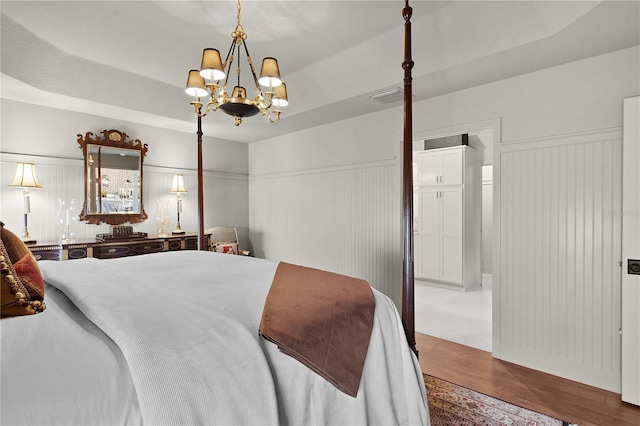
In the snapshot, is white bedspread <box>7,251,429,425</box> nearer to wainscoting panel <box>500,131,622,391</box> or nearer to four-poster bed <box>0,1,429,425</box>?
four-poster bed <box>0,1,429,425</box>

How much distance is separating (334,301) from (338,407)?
1.32 feet

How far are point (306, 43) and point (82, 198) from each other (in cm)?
310

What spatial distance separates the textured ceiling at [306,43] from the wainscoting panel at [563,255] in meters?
0.78

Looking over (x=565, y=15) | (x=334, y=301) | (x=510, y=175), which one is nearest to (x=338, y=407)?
(x=334, y=301)

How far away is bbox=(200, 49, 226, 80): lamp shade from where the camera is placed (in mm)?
2150

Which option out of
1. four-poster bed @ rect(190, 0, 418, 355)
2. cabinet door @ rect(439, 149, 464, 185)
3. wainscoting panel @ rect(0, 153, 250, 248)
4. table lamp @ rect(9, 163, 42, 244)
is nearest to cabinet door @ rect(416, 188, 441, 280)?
cabinet door @ rect(439, 149, 464, 185)

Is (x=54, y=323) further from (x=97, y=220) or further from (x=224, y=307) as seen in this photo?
(x=97, y=220)

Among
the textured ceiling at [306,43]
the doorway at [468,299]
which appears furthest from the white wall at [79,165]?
the doorway at [468,299]

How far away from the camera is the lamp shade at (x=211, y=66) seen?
215cm

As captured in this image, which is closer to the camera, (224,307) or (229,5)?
(224,307)

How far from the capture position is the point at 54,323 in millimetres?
1033

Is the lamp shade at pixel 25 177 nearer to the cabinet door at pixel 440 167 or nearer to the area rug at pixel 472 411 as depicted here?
the area rug at pixel 472 411

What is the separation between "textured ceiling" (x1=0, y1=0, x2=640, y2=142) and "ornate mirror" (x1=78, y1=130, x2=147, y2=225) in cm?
40

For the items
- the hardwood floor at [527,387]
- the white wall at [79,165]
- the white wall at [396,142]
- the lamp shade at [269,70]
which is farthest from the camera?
the white wall at [79,165]
